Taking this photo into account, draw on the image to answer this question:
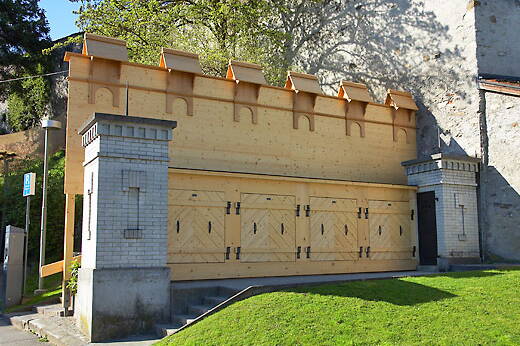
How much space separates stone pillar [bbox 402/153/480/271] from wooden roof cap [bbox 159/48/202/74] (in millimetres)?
6456

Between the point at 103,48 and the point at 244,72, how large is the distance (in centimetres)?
333

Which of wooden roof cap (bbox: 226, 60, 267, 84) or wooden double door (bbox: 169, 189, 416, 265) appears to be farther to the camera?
wooden roof cap (bbox: 226, 60, 267, 84)

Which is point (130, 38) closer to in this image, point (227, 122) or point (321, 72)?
point (321, 72)

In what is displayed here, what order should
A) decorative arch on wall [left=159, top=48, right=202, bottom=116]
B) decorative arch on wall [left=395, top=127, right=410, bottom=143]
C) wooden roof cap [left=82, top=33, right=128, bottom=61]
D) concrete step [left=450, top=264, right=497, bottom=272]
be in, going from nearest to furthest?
1. wooden roof cap [left=82, top=33, right=128, bottom=61]
2. decorative arch on wall [left=159, top=48, right=202, bottom=116]
3. concrete step [left=450, top=264, right=497, bottom=272]
4. decorative arch on wall [left=395, top=127, right=410, bottom=143]

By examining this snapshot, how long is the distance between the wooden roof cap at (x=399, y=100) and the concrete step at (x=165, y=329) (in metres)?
9.25

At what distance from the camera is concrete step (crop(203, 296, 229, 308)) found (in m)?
8.98

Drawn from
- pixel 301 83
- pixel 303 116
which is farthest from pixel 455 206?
pixel 301 83

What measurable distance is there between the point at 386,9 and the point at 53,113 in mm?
20556

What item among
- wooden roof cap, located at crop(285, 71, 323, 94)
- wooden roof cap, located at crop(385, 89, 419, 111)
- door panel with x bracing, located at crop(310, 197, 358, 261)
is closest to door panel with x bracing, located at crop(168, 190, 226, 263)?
door panel with x bracing, located at crop(310, 197, 358, 261)

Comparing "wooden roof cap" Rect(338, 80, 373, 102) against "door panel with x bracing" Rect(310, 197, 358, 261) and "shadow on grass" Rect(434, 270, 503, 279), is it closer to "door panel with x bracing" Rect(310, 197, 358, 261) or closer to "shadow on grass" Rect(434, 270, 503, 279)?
"door panel with x bracing" Rect(310, 197, 358, 261)

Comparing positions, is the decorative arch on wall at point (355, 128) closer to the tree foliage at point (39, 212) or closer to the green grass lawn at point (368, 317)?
the green grass lawn at point (368, 317)

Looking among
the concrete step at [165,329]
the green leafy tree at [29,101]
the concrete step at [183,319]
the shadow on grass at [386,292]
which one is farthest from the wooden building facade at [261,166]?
the green leafy tree at [29,101]

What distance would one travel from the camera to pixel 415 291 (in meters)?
9.03

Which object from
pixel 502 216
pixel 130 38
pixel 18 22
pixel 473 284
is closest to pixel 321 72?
pixel 130 38
